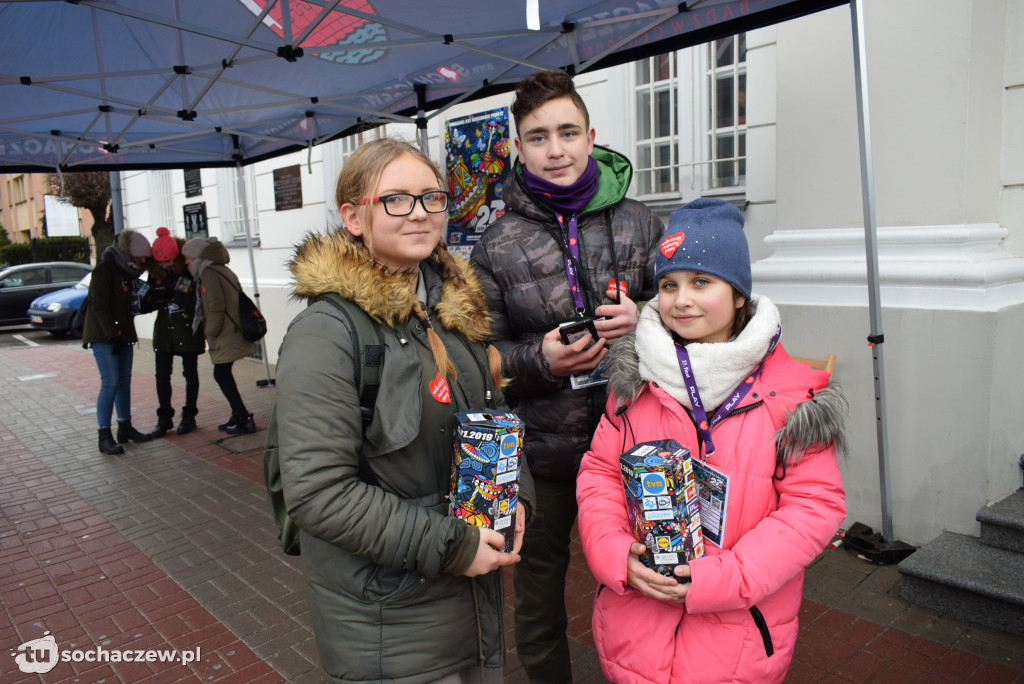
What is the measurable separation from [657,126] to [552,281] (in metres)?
3.84

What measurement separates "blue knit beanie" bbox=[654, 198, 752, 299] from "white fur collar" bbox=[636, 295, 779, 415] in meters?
0.14

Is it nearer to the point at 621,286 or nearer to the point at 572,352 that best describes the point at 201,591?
the point at 572,352

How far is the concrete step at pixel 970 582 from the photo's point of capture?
306 cm

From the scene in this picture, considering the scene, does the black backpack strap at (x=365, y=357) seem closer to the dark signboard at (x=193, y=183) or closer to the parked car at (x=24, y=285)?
the dark signboard at (x=193, y=183)

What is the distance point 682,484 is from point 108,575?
4.01 metres

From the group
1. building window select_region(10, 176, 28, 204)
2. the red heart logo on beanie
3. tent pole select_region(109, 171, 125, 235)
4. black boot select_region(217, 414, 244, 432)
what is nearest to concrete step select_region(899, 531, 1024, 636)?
the red heart logo on beanie

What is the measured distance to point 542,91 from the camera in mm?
2246

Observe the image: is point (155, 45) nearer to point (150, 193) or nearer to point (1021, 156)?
point (1021, 156)

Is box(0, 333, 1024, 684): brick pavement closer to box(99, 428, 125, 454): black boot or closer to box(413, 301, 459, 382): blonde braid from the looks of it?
box(99, 428, 125, 454): black boot

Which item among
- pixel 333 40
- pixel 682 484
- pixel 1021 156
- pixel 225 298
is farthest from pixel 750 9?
pixel 225 298

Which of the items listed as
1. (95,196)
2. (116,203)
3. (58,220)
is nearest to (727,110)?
(116,203)

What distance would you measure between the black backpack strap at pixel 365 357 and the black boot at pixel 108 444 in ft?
19.9

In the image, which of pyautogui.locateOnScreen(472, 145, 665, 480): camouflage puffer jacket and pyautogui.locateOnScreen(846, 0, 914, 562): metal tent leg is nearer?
pyautogui.locateOnScreen(472, 145, 665, 480): camouflage puffer jacket

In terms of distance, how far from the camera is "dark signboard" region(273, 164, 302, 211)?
10.2m
